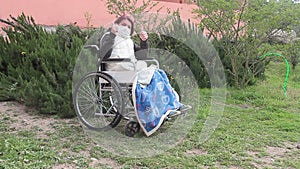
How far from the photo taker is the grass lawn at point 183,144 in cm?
331

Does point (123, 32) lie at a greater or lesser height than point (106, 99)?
greater

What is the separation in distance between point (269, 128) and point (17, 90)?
311cm

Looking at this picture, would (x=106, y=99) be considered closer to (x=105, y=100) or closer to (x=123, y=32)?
(x=105, y=100)

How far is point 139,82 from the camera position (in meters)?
3.86

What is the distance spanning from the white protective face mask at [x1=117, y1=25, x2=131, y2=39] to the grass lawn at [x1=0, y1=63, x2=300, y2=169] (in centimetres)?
110

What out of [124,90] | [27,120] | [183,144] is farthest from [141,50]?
[27,120]

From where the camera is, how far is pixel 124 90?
3963 millimetres

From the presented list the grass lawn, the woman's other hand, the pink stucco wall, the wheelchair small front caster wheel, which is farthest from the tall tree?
the wheelchair small front caster wheel

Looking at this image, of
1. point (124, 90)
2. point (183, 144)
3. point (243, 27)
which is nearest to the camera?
point (183, 144)

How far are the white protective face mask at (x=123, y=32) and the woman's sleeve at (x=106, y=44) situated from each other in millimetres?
78

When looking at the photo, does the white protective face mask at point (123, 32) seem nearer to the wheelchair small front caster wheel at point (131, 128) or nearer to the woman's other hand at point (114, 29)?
the woman's other hand at point (114, 29)

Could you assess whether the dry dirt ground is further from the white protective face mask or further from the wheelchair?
the white protective face mask

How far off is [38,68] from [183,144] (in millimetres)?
2337

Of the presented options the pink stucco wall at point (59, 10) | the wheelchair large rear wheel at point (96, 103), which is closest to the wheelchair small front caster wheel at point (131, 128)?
the wheelchair large rear wheel at point (96, 103)
